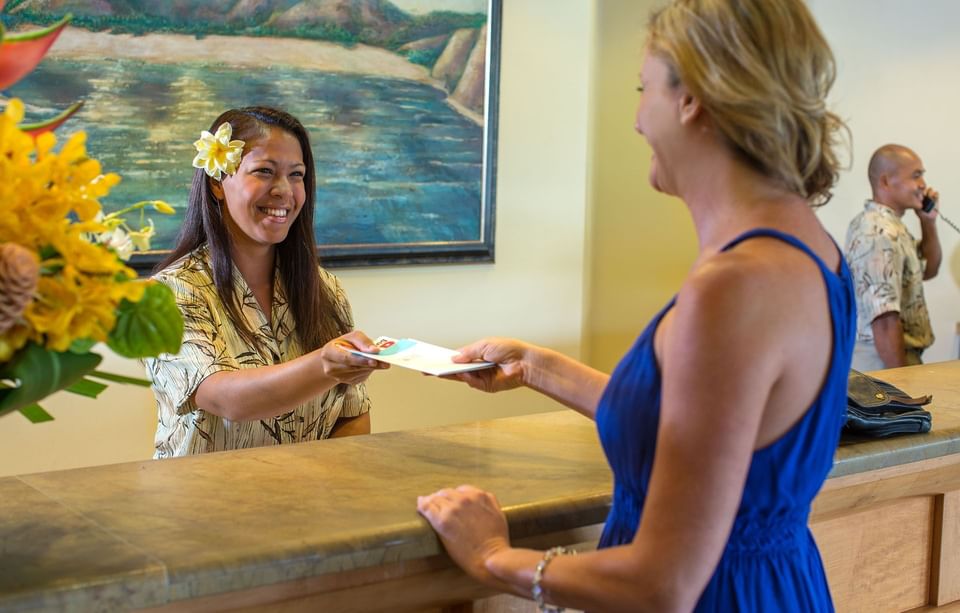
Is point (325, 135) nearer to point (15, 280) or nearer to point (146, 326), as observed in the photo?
point (146, 326)

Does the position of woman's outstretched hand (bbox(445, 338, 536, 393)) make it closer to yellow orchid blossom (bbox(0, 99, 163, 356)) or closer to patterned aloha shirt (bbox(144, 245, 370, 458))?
patterned aloha shirt (bbox(144, 245, 370, 458))

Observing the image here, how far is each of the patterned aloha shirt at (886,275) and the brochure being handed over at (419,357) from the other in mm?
2919

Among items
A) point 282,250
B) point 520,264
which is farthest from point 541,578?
point 520,264

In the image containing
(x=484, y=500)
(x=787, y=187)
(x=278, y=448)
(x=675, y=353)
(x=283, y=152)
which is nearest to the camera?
(x=675, y=353)

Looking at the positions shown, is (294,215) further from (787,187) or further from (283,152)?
(787,187)

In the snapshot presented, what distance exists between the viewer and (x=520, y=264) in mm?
4910

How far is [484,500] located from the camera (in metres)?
1.47

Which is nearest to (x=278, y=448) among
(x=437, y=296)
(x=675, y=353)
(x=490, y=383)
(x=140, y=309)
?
(x=490, y=383)

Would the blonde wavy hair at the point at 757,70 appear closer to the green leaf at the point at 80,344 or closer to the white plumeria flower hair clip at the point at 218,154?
the green leaf at the point at 80,344

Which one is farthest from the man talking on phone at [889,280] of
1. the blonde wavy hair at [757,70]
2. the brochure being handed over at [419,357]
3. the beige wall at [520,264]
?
the blonde wavy hair at [757,70]

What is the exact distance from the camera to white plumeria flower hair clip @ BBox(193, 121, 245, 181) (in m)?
2.48

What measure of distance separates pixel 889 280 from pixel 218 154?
3.11 m

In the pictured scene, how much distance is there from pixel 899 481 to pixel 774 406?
1015 mm

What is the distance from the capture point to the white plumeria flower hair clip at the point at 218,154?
8.14 ft
